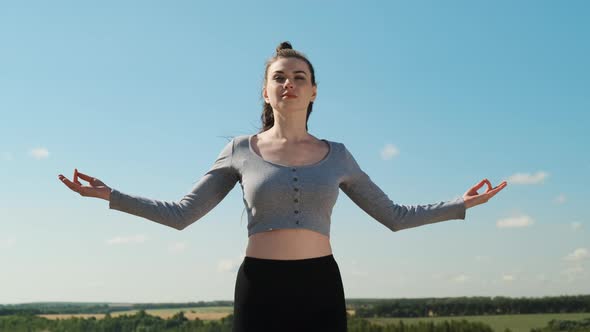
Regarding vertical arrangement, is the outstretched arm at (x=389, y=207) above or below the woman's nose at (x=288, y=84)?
below

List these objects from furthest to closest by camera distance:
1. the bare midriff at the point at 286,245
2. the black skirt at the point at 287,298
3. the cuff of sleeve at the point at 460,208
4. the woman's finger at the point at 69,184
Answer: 1. the cuff of sleeve at the point at 460,208
2. the woman's finger at the point at 69,184
3. the bare midriff at the point at 286,245
4. the black skirt at the point at 287,298

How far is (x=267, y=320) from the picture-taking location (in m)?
4.45

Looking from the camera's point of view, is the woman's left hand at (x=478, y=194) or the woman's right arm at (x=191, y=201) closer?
the woman's right arm at (x=191, y=201)

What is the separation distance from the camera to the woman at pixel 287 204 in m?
4.49

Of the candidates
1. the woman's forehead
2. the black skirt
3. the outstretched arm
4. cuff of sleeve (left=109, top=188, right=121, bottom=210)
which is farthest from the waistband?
the woman's forehead

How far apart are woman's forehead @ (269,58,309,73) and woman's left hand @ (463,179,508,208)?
1743 mm

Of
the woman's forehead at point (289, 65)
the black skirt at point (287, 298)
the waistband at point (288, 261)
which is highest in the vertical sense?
the woman's forehead at point (289, 65)

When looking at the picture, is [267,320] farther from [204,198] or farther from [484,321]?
[484,321]

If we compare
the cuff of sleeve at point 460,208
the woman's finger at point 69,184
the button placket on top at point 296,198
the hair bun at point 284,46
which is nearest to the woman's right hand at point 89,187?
the woman's finger at point 69,184

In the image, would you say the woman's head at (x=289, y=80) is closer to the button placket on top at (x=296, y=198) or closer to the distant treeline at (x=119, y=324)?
the button placket on top at (x=296, y=198)

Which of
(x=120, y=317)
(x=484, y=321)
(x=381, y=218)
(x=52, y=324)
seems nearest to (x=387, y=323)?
(x=484, y=321)

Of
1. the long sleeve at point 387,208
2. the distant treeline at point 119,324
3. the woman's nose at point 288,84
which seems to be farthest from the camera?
the distant treeline at point 119,324

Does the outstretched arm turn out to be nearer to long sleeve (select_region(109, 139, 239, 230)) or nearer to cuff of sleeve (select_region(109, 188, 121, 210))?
long sleeve (select_region(109, 139, 239, 230))

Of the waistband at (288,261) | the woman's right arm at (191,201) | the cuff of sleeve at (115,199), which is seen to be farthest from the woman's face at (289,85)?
the cuff of sleeve at (115,199)
